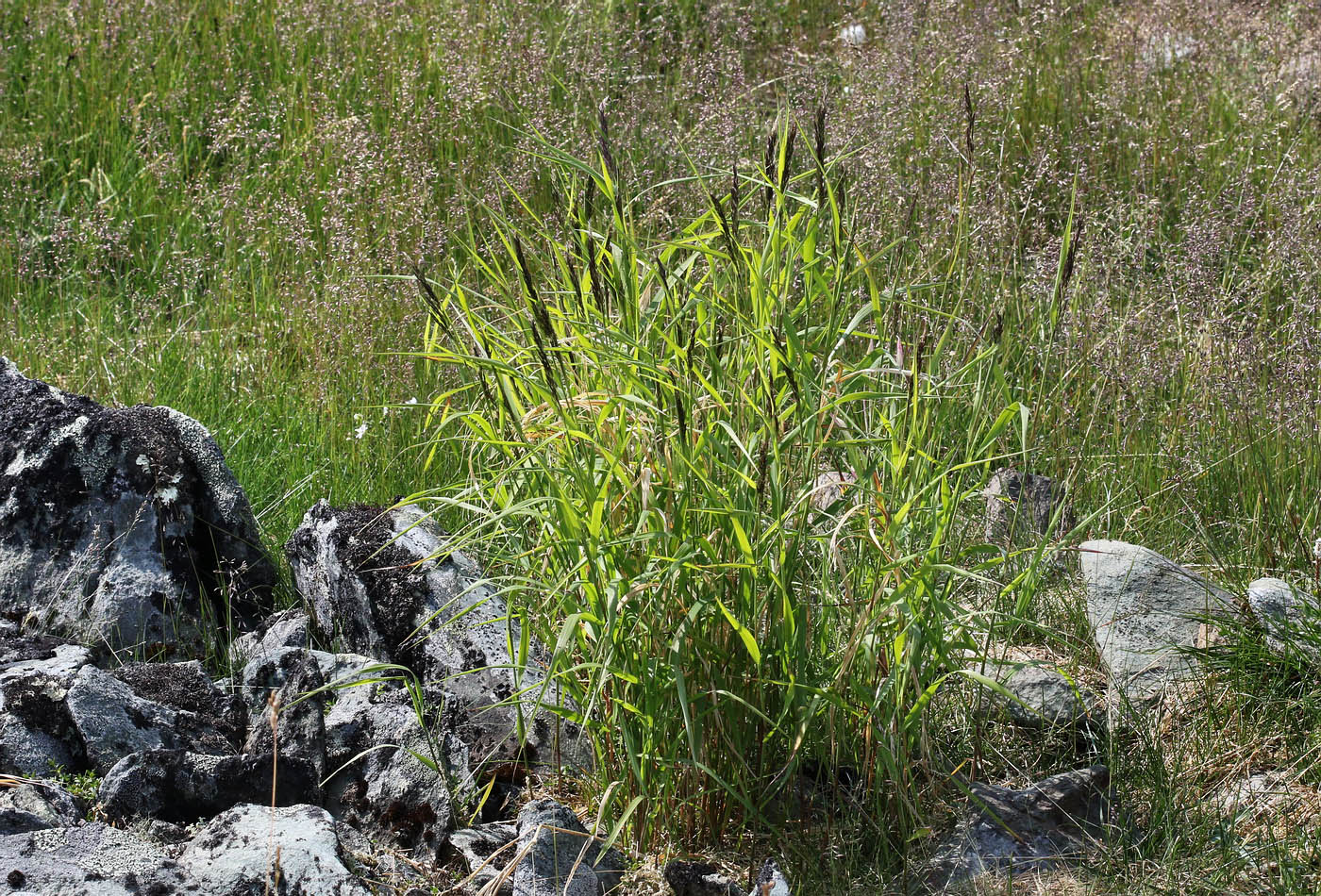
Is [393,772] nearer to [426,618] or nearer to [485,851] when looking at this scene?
[485,851]

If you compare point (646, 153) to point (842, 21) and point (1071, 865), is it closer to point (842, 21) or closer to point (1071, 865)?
point (842, 21)

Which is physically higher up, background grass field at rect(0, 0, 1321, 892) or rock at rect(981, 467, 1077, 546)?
background grass field at rect(0, 0, 1321, 892)

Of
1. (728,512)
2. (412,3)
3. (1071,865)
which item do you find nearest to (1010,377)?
(1071,865)

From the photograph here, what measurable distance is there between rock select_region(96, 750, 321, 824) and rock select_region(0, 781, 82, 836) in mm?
58

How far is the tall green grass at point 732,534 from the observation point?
6.48 ft

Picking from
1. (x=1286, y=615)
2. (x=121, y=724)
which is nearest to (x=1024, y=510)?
(x=1286, y=615)

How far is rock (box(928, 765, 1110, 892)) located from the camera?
215 cm

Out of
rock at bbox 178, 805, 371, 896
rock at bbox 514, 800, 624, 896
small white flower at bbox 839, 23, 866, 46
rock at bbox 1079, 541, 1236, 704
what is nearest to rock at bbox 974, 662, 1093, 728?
rock at bbox 1079, 541, 1236, 704

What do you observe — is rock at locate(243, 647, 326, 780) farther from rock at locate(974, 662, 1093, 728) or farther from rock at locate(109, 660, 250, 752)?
rock at locate(974, 662, 1093, 728)

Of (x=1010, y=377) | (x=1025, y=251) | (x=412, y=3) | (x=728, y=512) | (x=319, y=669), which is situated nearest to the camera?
(x=728, y=512)

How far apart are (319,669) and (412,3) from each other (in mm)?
4782

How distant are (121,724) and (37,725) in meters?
0.16

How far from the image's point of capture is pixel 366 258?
4168 mm

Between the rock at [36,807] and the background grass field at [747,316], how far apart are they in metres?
0.87
